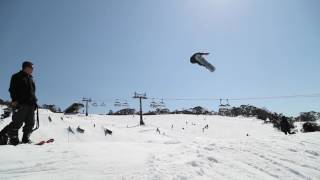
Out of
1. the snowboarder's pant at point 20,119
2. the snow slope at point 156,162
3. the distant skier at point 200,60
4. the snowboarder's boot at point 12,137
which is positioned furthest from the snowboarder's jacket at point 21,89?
the distant skier at point 200,60

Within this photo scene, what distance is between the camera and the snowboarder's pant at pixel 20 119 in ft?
23.1

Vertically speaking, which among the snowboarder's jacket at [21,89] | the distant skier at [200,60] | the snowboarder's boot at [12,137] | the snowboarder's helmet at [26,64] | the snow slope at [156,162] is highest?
the distant skier at [200,60]

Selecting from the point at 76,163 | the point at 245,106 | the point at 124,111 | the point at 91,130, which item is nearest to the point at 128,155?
the point at 76,163

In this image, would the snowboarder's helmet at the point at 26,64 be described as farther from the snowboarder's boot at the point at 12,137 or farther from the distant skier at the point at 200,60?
the distant skier at the point at 200,60

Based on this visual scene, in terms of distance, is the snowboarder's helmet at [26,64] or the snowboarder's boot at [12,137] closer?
the snowboarder's boot at [12,137]

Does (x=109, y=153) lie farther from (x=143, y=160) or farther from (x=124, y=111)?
(x=124, y=111)

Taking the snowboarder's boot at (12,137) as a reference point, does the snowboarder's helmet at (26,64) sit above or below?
above

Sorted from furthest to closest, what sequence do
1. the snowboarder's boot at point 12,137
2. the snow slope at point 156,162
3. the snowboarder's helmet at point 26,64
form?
the snowboarder's helmet at point 26,64, the snowboarder's boot at point 12,137, the snow slope at point 156,162

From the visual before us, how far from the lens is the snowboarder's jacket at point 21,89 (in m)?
7.17

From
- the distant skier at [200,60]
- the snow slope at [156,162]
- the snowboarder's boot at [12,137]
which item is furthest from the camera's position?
the distant skier at [200,60]

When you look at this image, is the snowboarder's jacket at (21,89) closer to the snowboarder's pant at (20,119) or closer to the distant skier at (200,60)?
the snowboarder's pant at (20,119)

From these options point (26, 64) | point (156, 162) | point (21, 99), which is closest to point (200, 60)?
point (26, 64)

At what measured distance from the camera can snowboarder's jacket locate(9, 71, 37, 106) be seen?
23.5 feet

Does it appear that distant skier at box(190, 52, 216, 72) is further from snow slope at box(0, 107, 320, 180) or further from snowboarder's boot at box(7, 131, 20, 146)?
snowboarder's boot at box(7, 131, 20, 146)
